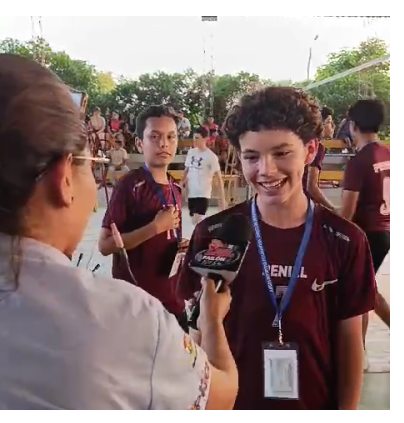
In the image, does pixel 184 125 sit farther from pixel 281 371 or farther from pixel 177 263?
pixel 281 371

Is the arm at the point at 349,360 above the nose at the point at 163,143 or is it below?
below

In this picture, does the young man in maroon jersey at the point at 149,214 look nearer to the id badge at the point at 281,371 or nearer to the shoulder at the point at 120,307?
the id badge at the point at 281,371

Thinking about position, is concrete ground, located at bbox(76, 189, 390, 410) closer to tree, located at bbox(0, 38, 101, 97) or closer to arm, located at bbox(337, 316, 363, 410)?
arm, located at bbox(337, 316, 363, 410)

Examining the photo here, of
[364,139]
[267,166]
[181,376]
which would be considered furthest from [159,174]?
[181,376]

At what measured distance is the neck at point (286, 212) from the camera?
130 cm

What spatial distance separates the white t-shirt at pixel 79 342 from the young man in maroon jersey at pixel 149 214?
61 cm

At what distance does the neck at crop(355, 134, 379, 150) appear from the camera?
4.61ft

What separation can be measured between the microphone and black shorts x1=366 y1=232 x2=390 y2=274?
0.29 m

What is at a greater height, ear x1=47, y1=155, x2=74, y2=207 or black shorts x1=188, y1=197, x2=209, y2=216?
ear x1=47, y1=155, x2=74, y2=207

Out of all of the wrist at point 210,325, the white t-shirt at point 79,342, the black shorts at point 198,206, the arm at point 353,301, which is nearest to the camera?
the white t-shirt at point 79,342

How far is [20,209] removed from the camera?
722mm

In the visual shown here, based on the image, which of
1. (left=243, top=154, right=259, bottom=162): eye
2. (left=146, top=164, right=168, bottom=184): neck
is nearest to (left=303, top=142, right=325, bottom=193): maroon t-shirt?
(left=243, top=154, right=259, bottom=162): eye

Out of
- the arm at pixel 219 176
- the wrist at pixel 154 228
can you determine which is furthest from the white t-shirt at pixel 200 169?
the wrist at pixel 154 228
